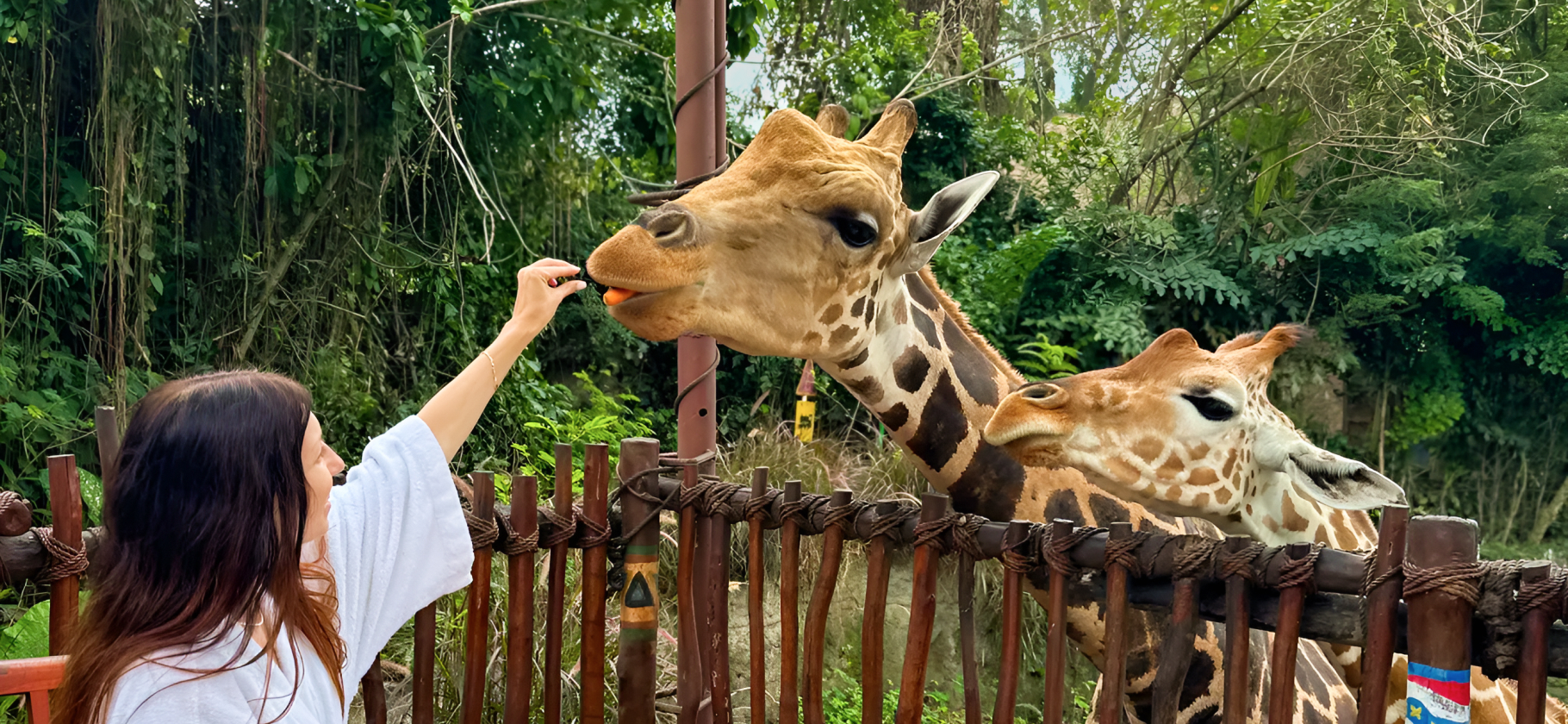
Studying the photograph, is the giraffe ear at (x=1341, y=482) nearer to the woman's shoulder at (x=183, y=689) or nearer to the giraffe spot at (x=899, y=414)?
the giraffe spot at (x=899, y=414)

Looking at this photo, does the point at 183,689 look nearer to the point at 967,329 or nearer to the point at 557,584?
the point at 557,584

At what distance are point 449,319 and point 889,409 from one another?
5005 millimetres

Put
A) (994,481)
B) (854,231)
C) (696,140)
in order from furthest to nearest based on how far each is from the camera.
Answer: (696,140), (994,481), (854,231)

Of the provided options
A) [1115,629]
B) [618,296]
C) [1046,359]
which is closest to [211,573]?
[618,296]

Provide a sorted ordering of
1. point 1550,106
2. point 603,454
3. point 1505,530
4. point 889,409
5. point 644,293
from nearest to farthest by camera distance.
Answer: point 644,293 → point 889,409 → point 603,454 → point 1550,106 → point 1505,530

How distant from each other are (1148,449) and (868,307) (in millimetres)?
655

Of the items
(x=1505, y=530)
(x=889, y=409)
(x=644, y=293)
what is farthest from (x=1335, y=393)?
(x=644, y=293)

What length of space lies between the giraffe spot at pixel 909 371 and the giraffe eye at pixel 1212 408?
566 mm

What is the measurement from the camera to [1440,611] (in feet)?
5.10

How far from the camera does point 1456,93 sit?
8.36 metres

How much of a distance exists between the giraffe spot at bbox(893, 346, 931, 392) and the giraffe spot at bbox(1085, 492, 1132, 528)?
48 centimetres

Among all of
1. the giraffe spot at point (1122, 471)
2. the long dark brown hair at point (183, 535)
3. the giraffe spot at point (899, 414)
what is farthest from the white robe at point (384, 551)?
the giraffe spot at point (1122, 471)

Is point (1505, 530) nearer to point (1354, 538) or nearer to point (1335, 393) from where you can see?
point (1335, 393)

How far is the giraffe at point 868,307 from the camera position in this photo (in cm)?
206
